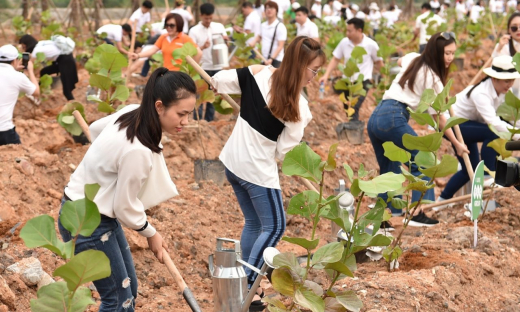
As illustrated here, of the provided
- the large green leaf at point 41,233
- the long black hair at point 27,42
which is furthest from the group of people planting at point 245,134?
the long black hair at point 27,42

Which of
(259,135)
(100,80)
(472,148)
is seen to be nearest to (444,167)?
(259,135)

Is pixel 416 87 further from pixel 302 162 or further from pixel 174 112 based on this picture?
pixel 174 112

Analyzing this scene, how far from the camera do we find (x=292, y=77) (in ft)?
11.7

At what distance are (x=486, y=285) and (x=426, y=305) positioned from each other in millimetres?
664

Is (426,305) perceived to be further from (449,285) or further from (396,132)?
(396,132)

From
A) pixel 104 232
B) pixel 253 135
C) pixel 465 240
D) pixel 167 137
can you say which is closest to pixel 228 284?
pixel 104 232

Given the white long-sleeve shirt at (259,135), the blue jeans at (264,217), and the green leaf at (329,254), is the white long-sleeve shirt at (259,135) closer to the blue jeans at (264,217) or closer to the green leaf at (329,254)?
the blue jeans at (264,217)

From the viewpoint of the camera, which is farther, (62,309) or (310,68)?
(310,68)

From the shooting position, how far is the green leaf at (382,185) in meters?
2.60

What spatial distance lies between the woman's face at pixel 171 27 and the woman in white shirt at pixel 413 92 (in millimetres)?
2923

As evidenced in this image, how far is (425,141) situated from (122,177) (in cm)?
151

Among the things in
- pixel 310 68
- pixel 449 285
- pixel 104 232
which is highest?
pixel 310 68

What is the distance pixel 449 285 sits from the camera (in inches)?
151

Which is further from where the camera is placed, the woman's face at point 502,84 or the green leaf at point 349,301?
the woman's face at point 502,84
